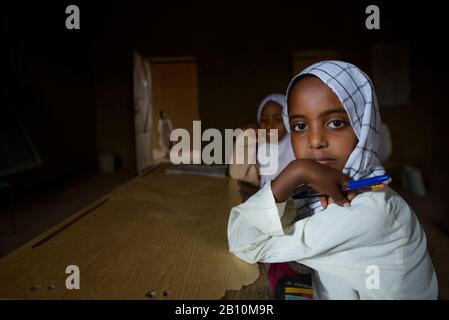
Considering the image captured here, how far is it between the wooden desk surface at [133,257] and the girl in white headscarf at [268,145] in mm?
540

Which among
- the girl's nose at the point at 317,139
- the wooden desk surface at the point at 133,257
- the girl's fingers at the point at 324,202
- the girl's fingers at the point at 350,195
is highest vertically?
the girl's nose at the point at 317,139

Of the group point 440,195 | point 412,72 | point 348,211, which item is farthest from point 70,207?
point 412,72

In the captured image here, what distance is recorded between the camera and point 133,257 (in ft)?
2.53

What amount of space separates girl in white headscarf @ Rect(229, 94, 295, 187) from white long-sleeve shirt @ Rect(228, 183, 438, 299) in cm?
90

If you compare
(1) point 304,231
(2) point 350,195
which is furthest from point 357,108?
(1) point 304,231

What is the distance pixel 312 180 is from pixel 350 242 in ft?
0.50

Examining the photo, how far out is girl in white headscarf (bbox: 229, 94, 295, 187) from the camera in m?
1.80

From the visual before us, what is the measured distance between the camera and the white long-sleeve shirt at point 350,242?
2.45 feet

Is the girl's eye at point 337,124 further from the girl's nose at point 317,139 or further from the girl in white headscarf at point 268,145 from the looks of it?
the girl in white headscarf at point 268,145

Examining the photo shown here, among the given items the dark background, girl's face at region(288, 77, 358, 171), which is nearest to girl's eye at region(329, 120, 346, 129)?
girl's face at region(288, 77, 358, 171)

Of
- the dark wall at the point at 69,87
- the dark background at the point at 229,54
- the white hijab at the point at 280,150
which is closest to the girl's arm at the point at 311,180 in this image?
the white hijab at the point at 280,150

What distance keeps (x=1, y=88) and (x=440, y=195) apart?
5.98 m

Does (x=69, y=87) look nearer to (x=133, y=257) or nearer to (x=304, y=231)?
(x=133, y=257)

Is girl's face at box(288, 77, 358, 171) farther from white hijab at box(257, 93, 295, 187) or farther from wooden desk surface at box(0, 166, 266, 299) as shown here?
white hijab at box(257, 93, 295, 187)
